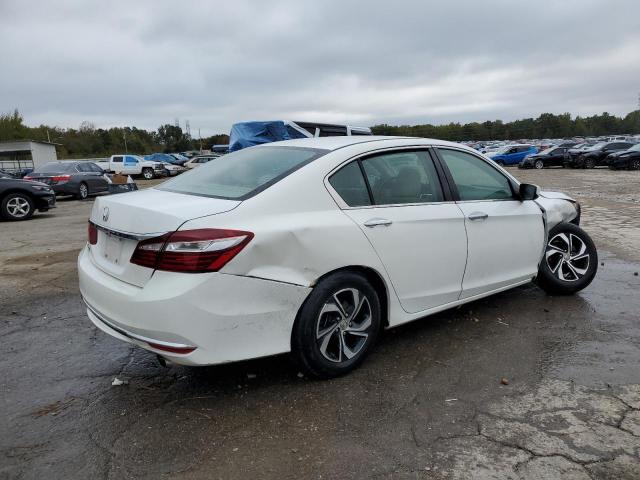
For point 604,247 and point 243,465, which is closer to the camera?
point 243,465

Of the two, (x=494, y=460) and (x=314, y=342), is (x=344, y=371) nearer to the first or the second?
(x=314, y=342)

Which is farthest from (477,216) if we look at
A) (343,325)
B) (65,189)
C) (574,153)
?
(574,153)

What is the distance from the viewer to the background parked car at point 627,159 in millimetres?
27188

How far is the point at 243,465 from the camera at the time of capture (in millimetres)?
2531

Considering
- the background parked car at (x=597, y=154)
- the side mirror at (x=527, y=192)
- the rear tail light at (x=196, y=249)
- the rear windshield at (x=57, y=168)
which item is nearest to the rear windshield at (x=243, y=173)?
the rear tail light at (x=196, y=249)

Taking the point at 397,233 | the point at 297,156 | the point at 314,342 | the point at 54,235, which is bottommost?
the point at 54,235

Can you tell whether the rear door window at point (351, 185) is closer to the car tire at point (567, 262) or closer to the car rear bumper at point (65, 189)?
the car tire at point (567, 262)

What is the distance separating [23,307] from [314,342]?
3.52 m

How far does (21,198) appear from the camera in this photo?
1224cm

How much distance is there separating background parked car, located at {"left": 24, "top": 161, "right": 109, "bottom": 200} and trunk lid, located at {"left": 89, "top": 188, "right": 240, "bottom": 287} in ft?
53.8

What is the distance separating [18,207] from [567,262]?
477 inches

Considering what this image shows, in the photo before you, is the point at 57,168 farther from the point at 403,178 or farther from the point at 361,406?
the point at 361,406

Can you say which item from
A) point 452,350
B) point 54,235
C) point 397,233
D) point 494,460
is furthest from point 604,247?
point 54,235

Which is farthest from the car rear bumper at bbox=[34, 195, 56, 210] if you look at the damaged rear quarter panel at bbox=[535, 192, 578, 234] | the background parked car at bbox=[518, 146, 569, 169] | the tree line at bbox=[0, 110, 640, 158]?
the tree line at bbox=[0, 110, 640, 158]
